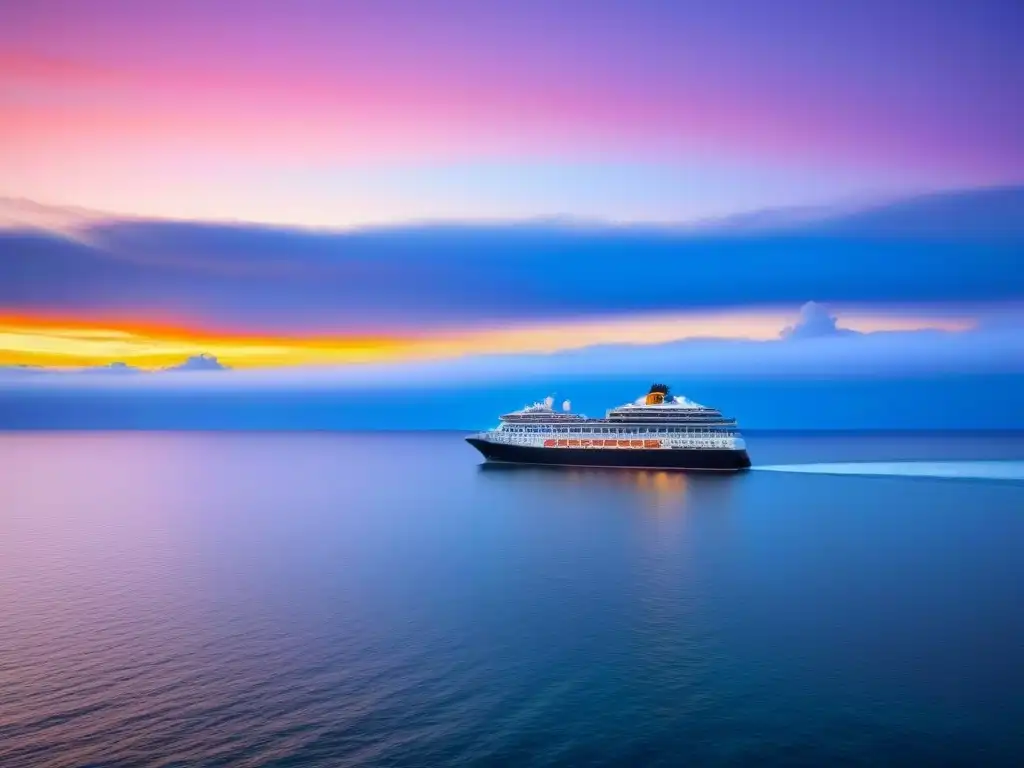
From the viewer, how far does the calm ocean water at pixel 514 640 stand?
71.7ft

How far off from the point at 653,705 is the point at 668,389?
333 ft

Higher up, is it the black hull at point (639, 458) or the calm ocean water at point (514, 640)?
the black hull at point (639, 458)

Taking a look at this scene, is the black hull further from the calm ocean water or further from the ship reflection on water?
the calm ocean water

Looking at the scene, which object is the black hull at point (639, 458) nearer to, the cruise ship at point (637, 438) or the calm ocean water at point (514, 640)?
the cruise ship at point (637, 438)

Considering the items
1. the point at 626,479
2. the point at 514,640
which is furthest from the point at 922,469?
the point at 514,640

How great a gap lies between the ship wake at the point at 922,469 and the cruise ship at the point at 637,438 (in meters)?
15.5

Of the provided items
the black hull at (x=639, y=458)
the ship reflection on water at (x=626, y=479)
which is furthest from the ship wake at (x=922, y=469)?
the ship reflection on water at (x=626, y=479)

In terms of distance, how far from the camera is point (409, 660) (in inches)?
1129

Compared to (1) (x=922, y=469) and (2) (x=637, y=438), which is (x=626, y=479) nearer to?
(2) (x=637, y=438)

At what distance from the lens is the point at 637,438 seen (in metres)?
118

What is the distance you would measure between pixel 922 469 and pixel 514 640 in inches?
4790

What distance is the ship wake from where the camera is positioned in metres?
117

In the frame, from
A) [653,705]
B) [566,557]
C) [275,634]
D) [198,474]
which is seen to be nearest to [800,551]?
[566,557]

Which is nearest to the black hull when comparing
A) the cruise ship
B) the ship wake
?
the cruise ship
